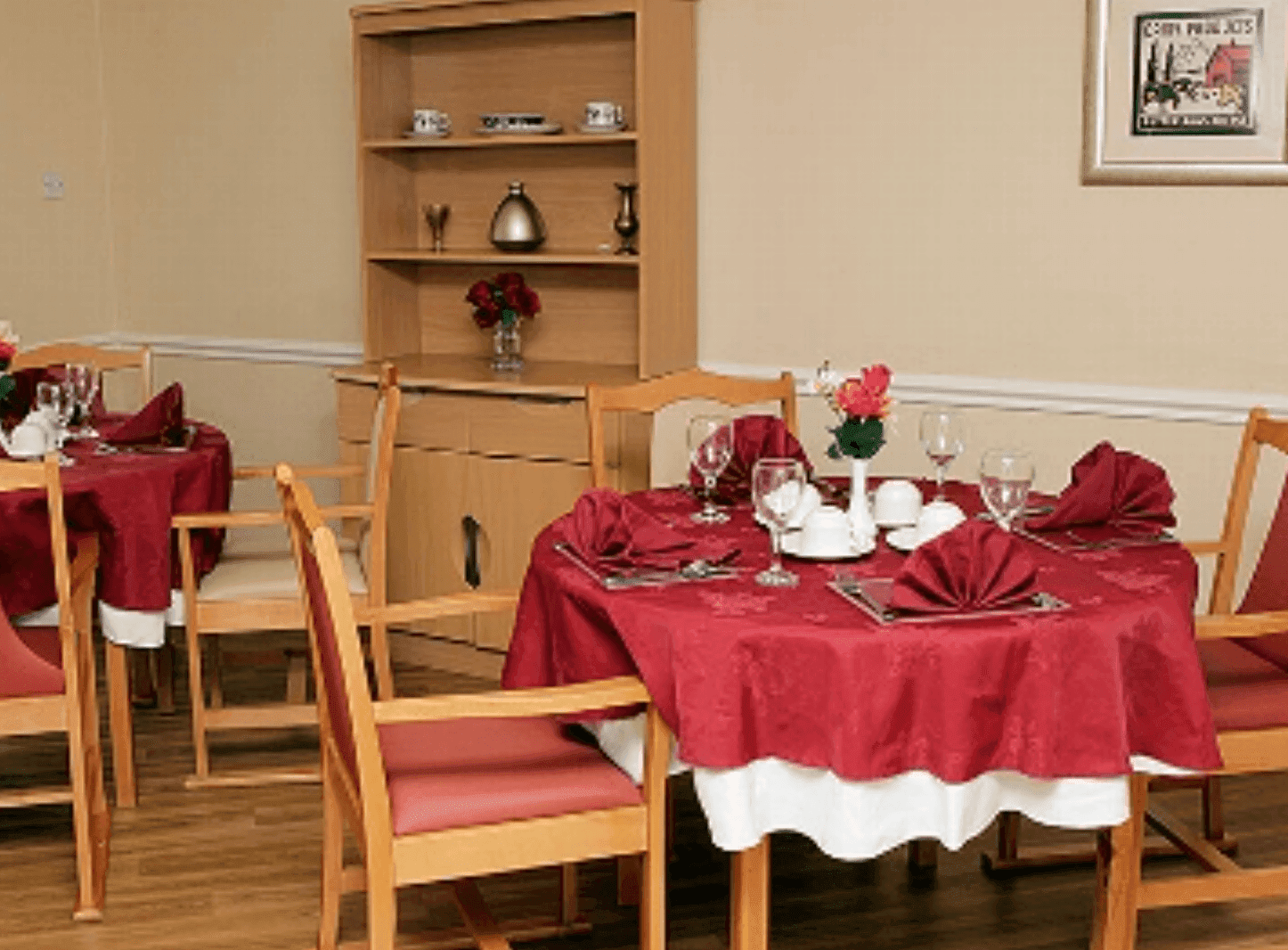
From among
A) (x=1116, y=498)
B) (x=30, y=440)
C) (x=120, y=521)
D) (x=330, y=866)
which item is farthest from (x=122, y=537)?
(x=1116, y=498)

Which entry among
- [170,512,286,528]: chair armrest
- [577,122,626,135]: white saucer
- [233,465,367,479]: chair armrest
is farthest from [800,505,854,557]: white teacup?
[577,122,626,135]: white saucer

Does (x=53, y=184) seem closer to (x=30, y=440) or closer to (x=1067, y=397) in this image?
(x=30, y=440)

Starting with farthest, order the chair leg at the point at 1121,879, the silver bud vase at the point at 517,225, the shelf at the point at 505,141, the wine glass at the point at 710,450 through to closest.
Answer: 1. the silver bud vase at the point at 517,225
2. the shelf at the point at 505,141
3. the wine glass at the point at 710,450
4. the chair leg at the point at 1121,879

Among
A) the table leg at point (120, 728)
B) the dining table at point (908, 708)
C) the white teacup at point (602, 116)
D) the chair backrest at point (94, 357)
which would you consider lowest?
the table leg at point (120, 728)

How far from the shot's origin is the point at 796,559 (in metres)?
2.93

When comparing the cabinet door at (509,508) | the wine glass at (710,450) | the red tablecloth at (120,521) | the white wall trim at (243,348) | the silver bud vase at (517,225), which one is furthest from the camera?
the white wall trim at (243,348)

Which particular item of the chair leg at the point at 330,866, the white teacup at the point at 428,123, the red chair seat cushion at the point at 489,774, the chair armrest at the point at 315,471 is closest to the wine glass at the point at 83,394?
the chair armrest at the point at 315,471

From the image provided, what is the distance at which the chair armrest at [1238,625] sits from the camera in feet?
9.30

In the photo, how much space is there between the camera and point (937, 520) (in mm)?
2982

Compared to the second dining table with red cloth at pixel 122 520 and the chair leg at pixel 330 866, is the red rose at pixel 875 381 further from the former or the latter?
the second dining table with red cloth at pixel 122 520

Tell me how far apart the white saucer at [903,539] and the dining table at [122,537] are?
5.74 feet

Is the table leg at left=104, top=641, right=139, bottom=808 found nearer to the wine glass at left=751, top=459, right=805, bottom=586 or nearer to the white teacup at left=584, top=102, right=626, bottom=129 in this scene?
the wine glass at left=751, top=459, right=805, bottom=586

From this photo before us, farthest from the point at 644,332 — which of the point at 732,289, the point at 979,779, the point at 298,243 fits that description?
the point at 979,779

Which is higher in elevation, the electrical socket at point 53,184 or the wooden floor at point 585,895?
the electrical socket at point 53,184
